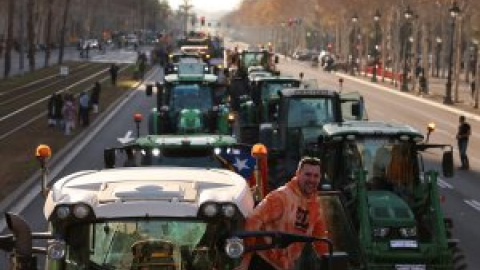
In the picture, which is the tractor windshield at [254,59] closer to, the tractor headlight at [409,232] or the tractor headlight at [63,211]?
the tractor headlight at [409,232]

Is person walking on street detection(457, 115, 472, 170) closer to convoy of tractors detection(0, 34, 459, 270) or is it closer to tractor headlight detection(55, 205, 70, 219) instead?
convoy of tractors detection(0, 34, 459, 270)

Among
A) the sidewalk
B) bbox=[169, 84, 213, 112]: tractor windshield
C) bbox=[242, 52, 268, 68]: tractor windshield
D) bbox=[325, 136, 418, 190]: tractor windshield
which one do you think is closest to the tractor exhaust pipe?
bbox=[325, 136, 418, 190]: tractor windshield

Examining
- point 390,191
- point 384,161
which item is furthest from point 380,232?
point 384,161

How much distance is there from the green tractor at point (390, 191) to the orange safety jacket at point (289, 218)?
5.00 metres

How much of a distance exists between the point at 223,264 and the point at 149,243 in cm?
54

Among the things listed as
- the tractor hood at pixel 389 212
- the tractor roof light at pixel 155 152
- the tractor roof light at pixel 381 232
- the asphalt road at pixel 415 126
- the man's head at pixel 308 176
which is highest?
the man's head at pixel 308 176

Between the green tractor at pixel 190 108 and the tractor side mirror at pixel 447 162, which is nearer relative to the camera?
the tractor side mirror at pixel 447 162

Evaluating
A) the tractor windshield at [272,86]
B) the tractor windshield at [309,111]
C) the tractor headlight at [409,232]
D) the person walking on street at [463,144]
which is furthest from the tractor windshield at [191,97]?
the tractor headlight at [409,232]

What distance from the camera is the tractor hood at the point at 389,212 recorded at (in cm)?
1318

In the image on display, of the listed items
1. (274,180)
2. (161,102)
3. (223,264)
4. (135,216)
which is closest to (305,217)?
(223,264)

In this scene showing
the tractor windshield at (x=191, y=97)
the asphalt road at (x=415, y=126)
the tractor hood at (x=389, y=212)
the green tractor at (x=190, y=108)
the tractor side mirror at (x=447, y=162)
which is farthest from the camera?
the tractor windshield at (x=191, y=97)

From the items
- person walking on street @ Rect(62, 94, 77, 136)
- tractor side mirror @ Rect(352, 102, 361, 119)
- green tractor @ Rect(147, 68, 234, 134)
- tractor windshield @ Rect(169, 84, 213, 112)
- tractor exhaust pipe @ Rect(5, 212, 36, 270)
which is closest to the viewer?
tractor exhaust pipe @ Rect(5, 212, 36, 270)

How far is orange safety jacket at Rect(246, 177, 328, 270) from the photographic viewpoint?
8031mm

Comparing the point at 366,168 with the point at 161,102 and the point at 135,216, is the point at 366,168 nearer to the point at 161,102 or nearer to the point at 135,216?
the point at 135,216
